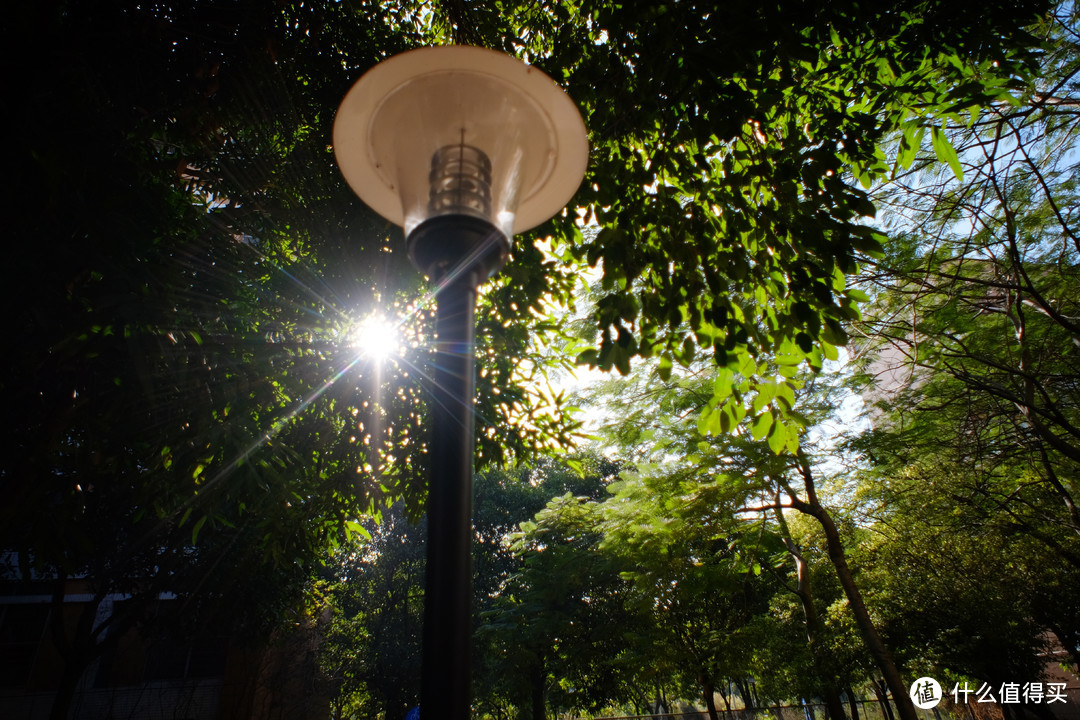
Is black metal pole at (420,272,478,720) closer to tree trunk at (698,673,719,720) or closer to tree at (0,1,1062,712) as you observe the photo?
tree at (0,1,1062,712)

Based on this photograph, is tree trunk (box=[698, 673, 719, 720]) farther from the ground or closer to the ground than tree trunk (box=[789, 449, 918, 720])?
closer to the ground

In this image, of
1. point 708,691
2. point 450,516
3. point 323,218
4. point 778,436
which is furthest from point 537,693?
point 450,516

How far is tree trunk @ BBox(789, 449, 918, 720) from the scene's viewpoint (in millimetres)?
8453

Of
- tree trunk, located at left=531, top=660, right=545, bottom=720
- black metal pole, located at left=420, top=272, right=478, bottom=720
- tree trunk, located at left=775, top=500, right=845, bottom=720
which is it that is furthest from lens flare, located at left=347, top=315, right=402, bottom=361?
tree trunk, located at left=531, top=660, right=545, bottom=720

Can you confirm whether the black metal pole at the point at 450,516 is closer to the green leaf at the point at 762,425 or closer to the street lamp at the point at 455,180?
the street lamp at the point at 455,180

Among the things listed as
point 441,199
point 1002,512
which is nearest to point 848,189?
point 441,199

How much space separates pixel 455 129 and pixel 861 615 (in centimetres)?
1101

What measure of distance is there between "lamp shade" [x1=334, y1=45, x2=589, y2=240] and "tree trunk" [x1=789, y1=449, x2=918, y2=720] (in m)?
7.51

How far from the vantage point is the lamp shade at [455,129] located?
153 centimetres

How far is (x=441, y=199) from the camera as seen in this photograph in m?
1.47

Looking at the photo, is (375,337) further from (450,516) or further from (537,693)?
(537,693)

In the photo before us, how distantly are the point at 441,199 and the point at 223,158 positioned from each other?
5296 millimetres

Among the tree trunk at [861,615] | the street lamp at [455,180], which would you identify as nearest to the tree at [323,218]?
the street lamp at [455,180]
